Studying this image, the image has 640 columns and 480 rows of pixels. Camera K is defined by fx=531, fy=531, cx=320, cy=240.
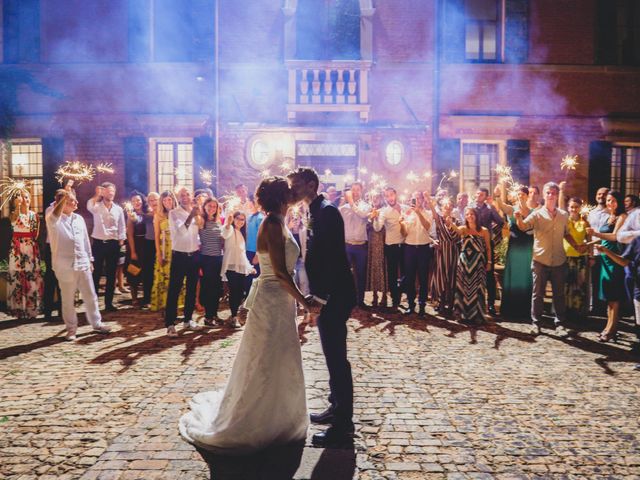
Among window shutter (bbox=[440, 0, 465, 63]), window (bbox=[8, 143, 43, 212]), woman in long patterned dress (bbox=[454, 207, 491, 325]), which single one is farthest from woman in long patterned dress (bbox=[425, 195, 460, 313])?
window (bbox=[8, 143, 43, 212])

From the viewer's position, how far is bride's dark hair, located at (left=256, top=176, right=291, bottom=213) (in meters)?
3.81

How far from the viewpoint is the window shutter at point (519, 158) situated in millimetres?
13376

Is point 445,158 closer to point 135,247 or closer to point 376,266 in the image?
point 376,266

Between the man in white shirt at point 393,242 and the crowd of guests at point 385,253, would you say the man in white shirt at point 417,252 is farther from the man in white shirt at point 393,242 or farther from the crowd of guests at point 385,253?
the man in white shirt at point 393,242

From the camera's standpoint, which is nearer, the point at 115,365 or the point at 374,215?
the point at 115,365

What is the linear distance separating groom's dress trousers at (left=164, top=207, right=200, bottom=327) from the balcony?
6.45m

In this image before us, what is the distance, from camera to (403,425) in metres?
4.08

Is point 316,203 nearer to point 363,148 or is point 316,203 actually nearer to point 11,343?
point 11,343

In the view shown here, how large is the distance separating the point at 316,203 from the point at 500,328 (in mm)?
4849

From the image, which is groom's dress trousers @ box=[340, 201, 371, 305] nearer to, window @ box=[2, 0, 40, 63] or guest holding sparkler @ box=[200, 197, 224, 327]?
guest holding sparkler @ box=[200, 197, 224, 327]

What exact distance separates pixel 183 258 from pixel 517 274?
17.0 ft

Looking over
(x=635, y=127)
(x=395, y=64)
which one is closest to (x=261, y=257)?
(x=395, y=64)

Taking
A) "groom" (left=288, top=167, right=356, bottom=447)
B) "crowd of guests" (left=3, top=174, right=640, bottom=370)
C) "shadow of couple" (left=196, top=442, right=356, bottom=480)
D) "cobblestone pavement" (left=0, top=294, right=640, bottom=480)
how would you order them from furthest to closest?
"crowd of guests" (left=3, top=174, right=640, bottom=370), "groom" (left=288, top=167, right=356, bottom=447), "cobblestone pavement" (left=0, top=294, right=640, bottom=480), "shadow of couple" (left=196, top=442, right=356, bottom=480)

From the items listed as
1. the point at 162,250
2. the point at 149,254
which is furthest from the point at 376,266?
the point at 149,254
